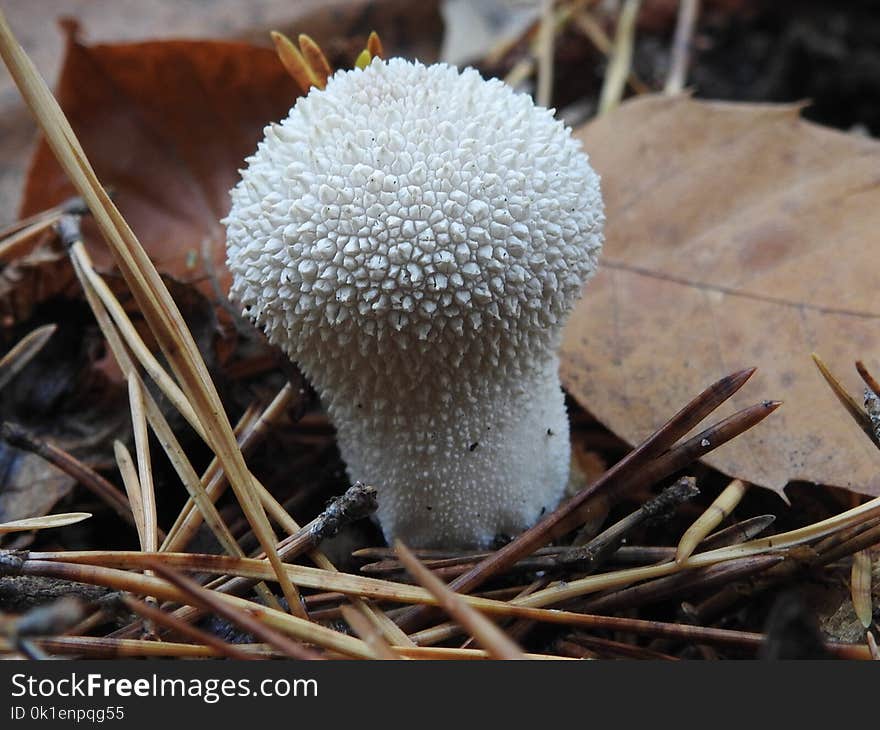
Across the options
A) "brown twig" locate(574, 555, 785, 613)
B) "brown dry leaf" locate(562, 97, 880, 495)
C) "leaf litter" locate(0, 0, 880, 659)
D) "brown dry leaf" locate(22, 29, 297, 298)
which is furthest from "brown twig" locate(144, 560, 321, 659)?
"brown dry leaf" locate(22, 29, 297, 298)

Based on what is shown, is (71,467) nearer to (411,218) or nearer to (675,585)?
(411,218)

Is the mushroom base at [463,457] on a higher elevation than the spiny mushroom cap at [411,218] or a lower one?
lower

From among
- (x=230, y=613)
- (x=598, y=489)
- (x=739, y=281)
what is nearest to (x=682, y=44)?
(x=739, y=281)

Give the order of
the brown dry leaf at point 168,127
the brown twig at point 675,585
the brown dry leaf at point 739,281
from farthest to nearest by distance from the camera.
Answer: the brown dry leaf at point 168,127, the brown dry leaf at point 739,281, the brown twig at point 675,585

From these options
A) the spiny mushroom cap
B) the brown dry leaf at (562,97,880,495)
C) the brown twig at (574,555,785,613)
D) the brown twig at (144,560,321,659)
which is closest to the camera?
the brown twig at (144,560,321,659)

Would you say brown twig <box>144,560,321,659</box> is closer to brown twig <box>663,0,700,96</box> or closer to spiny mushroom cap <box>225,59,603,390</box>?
spiny mushroom cap <box>225,59,603,390</box>

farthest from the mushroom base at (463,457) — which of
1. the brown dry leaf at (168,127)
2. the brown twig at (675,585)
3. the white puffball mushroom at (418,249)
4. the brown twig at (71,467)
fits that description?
the brown dry leaf at (168,127)

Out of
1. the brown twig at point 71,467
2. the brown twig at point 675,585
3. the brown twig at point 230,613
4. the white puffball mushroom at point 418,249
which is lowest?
the brown twig at point 675,585

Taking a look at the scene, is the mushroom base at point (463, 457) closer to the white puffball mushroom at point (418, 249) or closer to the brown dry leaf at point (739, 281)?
the white puffball mushroom at point (418, 249)
